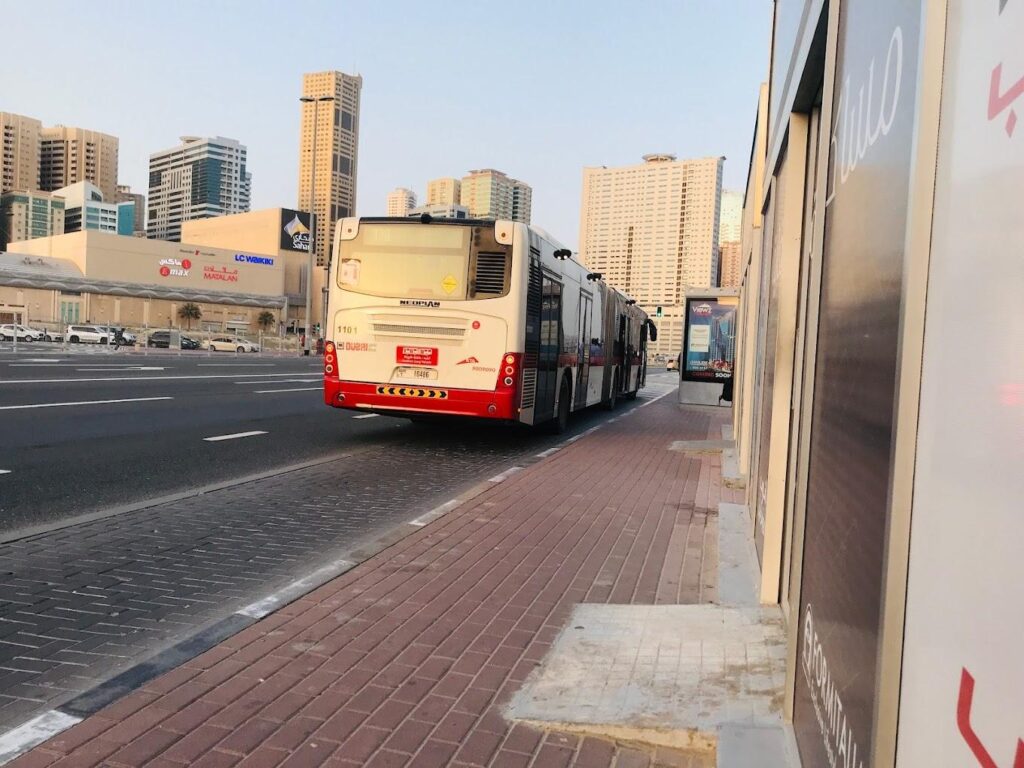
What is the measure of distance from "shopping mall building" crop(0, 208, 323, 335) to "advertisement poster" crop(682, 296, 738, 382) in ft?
206

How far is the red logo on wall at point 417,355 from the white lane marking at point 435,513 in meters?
4.04

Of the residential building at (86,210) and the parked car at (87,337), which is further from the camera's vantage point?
the residential building at (86,210)

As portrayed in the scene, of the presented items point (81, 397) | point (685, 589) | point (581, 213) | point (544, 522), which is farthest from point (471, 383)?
point (581, 213)

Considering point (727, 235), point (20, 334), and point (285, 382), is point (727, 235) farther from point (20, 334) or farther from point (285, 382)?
point (285, 382)

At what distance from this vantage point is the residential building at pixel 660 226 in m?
85.0

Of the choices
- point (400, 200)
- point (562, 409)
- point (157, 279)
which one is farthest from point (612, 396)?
point (400, 200)

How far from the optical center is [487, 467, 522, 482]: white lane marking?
9180mm

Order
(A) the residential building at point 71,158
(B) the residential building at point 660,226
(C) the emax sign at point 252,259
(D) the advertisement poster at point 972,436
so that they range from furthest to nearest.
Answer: (A) the residential building at point 71,158, (C) the emax sign at point 252,259, (B) the residential building at point 660,226, (D) the advertisement poster at point 972,436

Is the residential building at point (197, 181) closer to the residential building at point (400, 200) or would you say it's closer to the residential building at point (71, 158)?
the residential building at point (71, 158)

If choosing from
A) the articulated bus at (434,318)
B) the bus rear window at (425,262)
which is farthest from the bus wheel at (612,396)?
the bus rear window at (425,262)

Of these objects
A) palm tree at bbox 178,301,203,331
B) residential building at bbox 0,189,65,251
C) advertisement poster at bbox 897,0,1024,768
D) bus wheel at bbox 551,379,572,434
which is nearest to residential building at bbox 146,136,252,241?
residential building at bbox 0,189,65,251

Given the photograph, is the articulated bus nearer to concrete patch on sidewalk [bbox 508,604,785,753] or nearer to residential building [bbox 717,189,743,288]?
concrete patch on sidewalk [bbox 508,604,785,753]

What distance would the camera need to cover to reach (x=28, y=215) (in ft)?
495

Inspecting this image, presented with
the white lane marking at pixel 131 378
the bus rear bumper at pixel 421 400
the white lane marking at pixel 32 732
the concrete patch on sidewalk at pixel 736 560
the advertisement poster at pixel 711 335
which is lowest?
the white lane marking at pixel 32 732
